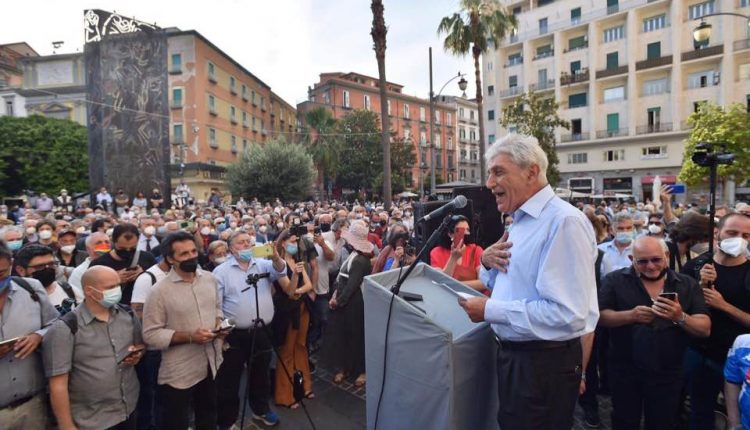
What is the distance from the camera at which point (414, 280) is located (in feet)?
9.16

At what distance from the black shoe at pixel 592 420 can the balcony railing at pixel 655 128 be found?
120ft

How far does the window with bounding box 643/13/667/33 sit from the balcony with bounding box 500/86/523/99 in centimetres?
1092

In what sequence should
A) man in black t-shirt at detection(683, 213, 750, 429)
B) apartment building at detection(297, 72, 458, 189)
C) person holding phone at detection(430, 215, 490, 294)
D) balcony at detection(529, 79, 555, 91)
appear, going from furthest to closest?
apartment building at detection(297, 72, 458, 189) → balcony at detection(529, 79, 555, 91) → person holding phone at detection(430, 215, 490, 294) → man in black t-shirt at detection(683, 213, 750, 429)

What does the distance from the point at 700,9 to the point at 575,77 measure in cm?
950

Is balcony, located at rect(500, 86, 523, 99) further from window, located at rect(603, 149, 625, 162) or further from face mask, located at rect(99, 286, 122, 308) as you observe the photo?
face mask, located at rect(99, 286, 122, 308)

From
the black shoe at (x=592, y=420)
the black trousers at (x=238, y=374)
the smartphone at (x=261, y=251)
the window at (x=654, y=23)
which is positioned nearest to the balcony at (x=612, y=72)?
the window at (x=654, y=23)

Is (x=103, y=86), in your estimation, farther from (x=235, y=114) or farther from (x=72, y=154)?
(x=235, y=114)

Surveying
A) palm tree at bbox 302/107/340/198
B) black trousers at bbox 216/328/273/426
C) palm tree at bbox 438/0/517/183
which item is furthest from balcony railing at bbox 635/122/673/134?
black trousers at bbox 216/328/273/426

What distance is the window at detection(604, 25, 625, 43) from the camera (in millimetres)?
34781

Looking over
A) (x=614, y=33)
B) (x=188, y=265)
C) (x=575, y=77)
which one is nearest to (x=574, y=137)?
(x=575, y=77)

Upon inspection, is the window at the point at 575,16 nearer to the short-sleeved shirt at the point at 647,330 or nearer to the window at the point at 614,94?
the window at the point at 614,94

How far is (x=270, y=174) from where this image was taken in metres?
28.4

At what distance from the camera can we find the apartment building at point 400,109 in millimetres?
53531

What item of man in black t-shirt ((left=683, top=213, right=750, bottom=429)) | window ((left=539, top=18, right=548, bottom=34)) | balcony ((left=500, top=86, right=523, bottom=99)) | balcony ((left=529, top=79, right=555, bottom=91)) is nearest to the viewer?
man in black t-shirt ((left=683, top=213, right=750, bottom=429))
